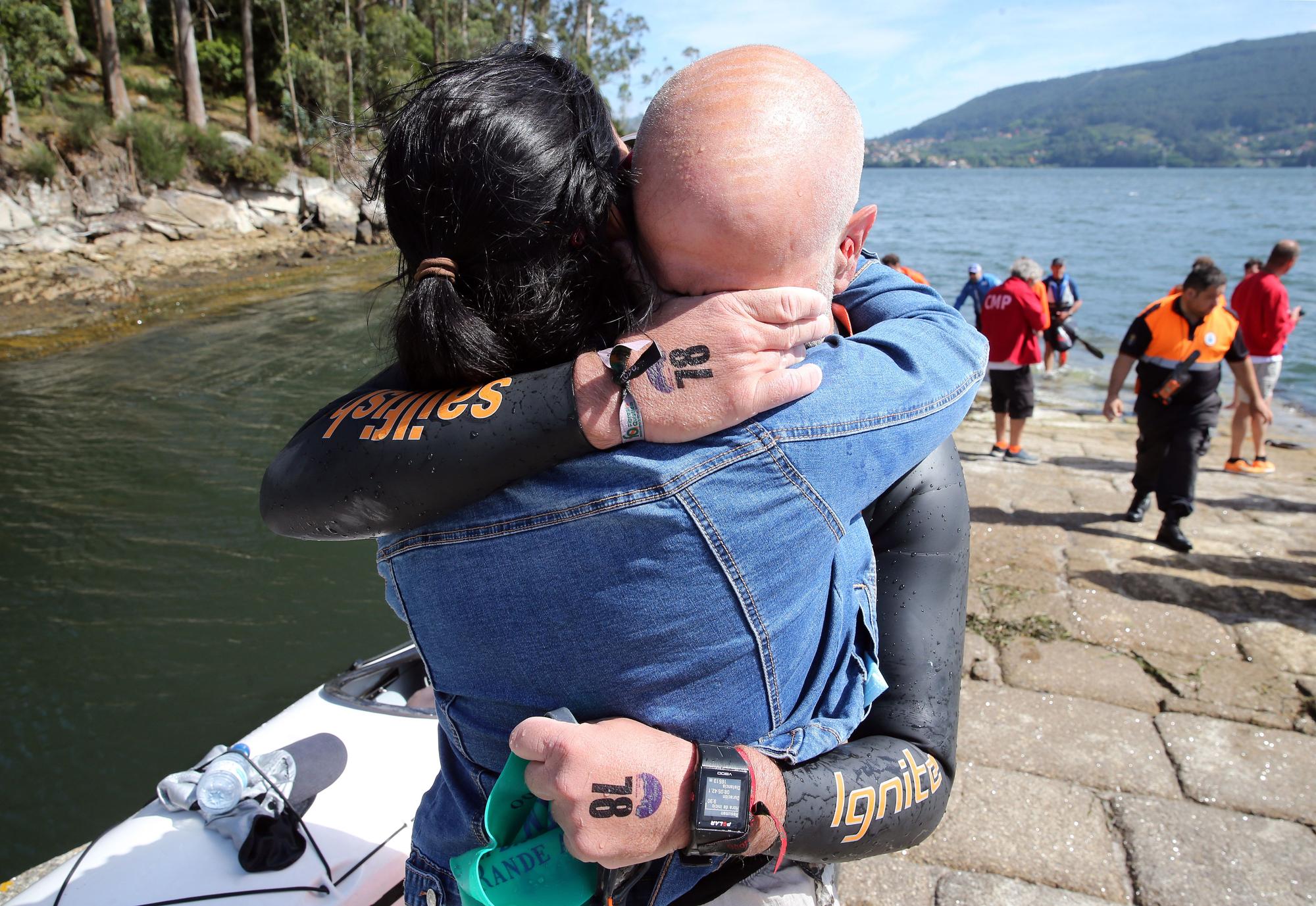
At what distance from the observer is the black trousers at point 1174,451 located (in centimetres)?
616

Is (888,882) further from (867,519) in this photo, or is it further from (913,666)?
(867,519)

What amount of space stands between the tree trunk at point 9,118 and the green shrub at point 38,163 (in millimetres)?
526

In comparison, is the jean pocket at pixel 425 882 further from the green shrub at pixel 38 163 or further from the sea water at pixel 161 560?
the green shrub at pixel 38 163

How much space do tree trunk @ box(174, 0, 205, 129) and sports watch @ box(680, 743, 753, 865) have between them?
30656mm

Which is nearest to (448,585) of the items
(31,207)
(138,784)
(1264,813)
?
(1264,813)

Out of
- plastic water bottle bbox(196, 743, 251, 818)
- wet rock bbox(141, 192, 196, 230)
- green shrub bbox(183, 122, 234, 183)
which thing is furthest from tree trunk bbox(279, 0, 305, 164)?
plastic water bottle bbox(196, 743, 251, 818)

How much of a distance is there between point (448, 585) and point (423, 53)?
1710 inches

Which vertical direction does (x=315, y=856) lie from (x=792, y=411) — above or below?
below

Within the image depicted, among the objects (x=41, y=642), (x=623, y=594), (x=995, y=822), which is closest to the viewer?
(x=623, y=594)

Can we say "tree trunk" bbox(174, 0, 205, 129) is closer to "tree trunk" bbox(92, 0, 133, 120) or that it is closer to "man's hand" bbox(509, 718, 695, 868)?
"tree trunk" bbox(92, 0, 133, 120)

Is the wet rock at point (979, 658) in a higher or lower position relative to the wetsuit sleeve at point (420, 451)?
lower

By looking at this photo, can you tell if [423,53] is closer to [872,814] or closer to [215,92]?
[215,92]

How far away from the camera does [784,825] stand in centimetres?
102

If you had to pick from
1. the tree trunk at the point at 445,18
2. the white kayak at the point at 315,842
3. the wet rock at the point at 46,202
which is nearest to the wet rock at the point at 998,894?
the white kayak at the point at 315,842
